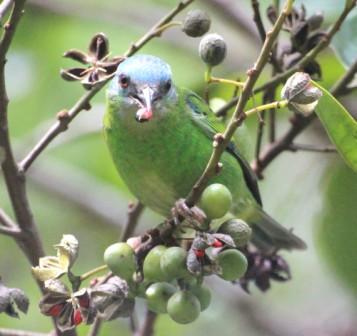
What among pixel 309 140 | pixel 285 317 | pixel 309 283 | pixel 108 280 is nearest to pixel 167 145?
pixel 108 280

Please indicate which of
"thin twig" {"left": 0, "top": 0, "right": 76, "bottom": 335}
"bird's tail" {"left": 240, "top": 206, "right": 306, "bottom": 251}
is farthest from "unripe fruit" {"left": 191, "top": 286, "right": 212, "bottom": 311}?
"bird's tail" {"left": 240, "top": 206, "right": 306, "bottom": 251}

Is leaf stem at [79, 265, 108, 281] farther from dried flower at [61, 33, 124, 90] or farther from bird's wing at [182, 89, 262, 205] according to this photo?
bird's wing at [182, 89, 262, 205]

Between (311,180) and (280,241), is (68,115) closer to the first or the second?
(280,241)

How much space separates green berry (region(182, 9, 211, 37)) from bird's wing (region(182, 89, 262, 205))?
1.44 feet

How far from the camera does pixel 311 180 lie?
15.8 ft

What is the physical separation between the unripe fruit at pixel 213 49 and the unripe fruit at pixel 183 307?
0.64 metres

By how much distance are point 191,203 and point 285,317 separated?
264 cm

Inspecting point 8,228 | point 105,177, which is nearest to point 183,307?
A: point 8,228

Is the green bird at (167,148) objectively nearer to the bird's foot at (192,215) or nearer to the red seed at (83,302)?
the bird's foot at (192,215)

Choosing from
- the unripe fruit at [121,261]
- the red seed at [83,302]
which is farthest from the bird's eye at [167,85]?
the red seed at [83,302]

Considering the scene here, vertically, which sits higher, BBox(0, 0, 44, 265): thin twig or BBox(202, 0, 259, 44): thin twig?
BBox(0, 0, 44, 265): thin twig

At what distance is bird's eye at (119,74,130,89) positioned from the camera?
2816 millimetres

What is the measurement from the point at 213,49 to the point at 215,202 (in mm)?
512

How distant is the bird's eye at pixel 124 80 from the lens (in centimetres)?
282
